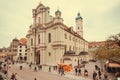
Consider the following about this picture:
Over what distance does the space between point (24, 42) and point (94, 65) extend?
76669mm

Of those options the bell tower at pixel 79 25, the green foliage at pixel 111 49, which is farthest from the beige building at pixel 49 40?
the bell tower at pixel 79 25

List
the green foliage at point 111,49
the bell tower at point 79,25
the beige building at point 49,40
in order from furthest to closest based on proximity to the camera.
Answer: the bell tower at point 79,25 → the beige building at point 49,40 → the green foliage at point 111,49

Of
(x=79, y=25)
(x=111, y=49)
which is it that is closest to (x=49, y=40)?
(x=111, y=49)

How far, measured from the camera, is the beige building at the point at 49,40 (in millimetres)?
64125

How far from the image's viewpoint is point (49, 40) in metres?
67.6

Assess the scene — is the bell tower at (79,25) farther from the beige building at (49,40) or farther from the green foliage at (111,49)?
the green foliage at (111,49)

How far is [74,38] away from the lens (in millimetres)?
78688

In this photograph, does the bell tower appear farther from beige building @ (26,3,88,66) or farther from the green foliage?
the green foliage

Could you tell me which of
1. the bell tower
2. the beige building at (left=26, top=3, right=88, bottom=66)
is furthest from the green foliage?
the bell tower

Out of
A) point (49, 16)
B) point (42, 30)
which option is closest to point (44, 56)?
point (42, 30)

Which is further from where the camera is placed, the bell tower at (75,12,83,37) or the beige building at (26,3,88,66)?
the bell tower at (75,12,83,37)

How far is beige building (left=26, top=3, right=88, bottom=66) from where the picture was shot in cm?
Result: 6412

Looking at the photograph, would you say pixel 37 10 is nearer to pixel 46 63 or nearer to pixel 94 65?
pixel 46 63

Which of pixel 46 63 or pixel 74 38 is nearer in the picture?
pixel 46 63
